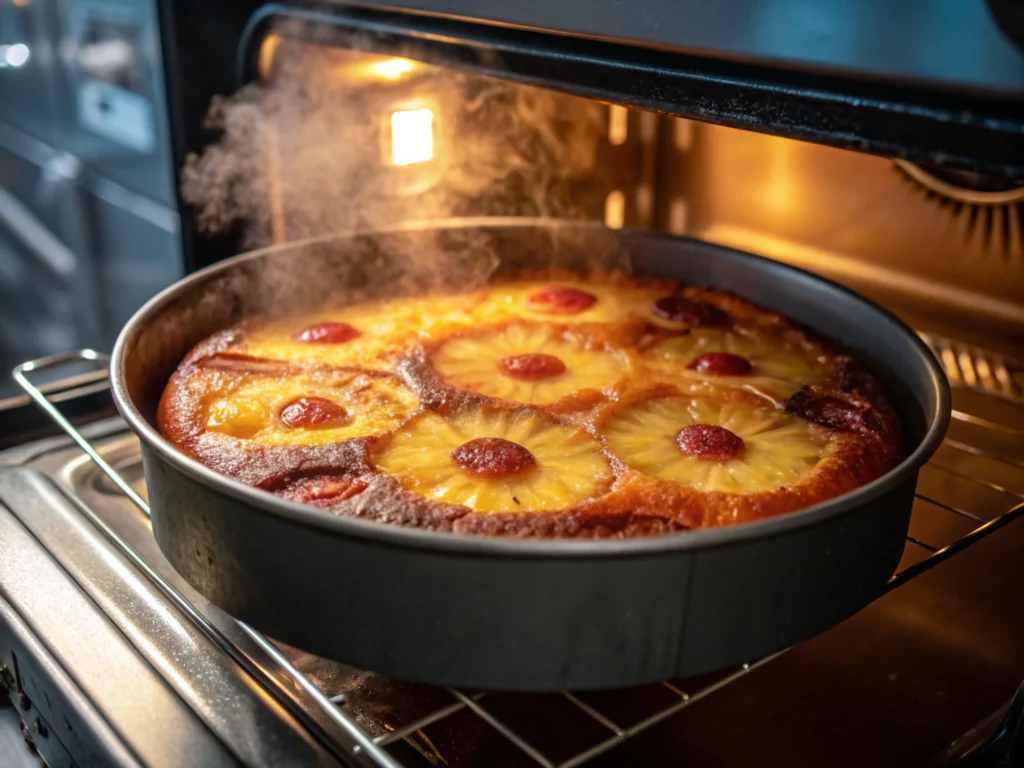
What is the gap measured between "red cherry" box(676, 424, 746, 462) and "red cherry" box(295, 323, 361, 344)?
2.30 feet

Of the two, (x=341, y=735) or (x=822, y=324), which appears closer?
(x=341, y=735)

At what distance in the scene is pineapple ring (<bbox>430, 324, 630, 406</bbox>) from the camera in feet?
5.56

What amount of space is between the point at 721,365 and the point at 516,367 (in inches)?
14.5

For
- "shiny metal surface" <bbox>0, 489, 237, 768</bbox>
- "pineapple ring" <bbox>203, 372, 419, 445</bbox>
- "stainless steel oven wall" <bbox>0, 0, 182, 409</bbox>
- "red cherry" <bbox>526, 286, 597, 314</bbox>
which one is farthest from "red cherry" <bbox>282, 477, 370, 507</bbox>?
"stainless steel oven wall" <bbox>0, 0, 182, 409</bbox>

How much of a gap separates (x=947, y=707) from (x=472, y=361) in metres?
0.95

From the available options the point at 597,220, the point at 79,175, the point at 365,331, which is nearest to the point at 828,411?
the point at 365,331

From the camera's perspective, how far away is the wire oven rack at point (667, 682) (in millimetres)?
1183

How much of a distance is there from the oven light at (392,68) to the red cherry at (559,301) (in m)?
0.53

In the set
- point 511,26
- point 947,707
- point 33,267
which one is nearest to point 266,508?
point 511,26

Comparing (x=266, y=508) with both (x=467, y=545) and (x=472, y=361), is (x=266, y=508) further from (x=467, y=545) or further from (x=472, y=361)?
(x=472, y=361)

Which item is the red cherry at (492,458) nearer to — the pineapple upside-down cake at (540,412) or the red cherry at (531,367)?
the pineapple upside-down cake at (540,412)

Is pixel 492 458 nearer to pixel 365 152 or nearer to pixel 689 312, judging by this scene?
pixel 689 312

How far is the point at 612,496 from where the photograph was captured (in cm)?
132

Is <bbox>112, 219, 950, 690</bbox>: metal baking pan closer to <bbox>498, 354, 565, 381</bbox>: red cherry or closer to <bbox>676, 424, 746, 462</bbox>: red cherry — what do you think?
<bbox>676, 424, 746, 462</bbox>: red cherry
